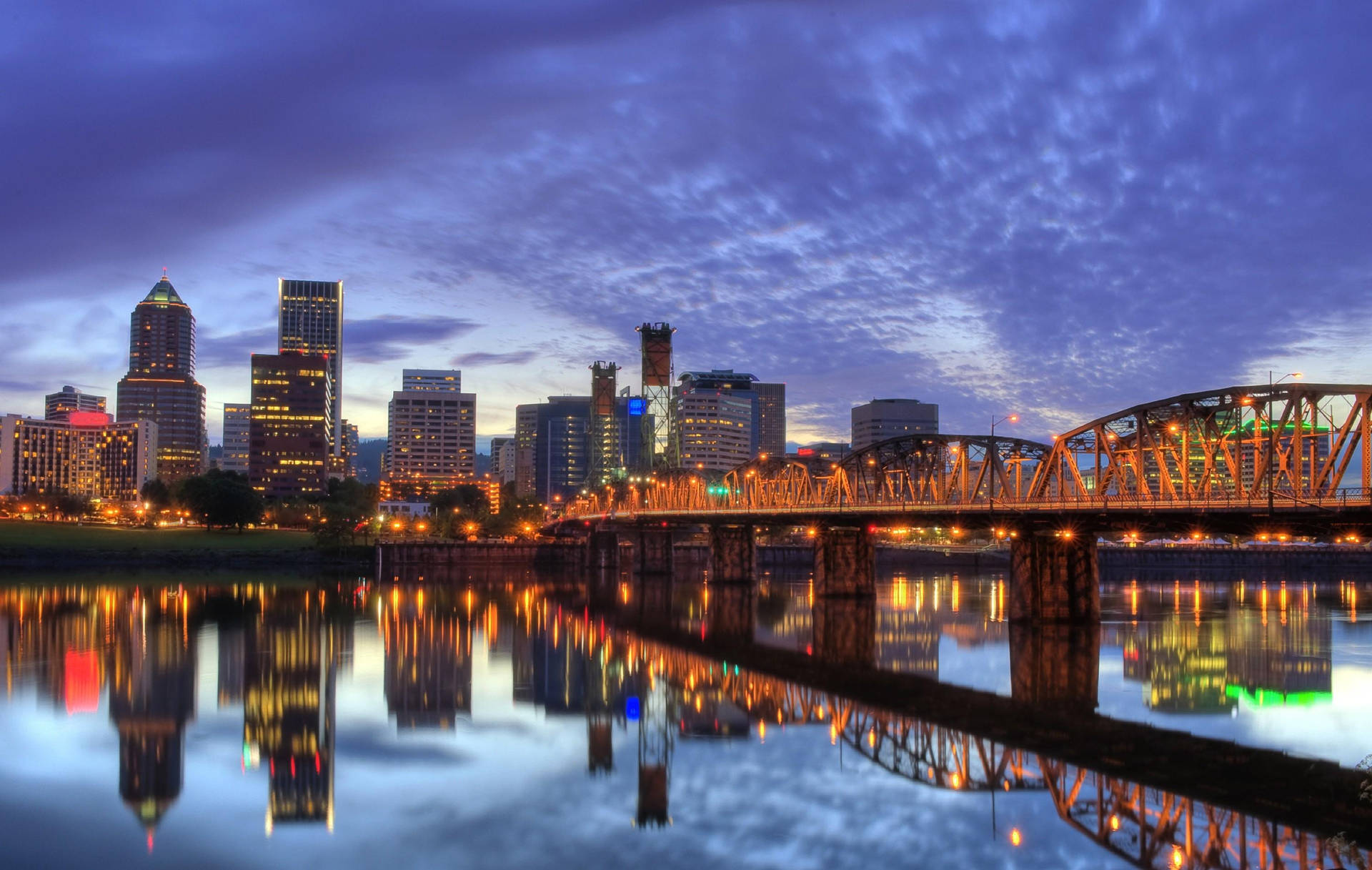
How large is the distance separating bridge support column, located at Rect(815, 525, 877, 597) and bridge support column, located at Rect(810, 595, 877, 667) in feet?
4.12

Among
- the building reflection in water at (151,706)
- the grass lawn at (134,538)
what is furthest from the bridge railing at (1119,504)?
the grass lawn at (134,538)

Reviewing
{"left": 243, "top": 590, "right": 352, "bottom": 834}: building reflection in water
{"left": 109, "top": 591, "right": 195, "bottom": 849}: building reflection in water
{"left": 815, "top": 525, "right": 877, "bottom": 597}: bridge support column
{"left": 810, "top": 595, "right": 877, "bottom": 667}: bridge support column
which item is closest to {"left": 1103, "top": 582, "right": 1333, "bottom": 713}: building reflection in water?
{"left": 810, "top": 595, "right": 877, "bottom": 667}: bridge support column

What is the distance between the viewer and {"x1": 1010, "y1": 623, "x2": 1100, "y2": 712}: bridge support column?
4894cm

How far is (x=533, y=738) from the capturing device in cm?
4322

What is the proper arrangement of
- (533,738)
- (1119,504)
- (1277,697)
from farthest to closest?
1. (1119,504)
2. (1277,697)
3. (533,738)

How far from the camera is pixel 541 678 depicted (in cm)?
5878

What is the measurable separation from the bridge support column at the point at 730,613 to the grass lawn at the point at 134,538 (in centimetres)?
8115

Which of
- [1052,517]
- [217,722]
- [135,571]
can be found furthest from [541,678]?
[135,571]

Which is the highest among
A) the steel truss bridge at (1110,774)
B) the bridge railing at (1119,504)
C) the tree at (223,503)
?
the bridge railing at (1119,504)

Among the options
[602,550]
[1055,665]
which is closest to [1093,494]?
[1055,665]

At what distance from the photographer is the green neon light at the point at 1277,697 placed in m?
48.3

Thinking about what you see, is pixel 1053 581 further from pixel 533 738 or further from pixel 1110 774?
pixel 533 738

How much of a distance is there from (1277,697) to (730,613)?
53.2m

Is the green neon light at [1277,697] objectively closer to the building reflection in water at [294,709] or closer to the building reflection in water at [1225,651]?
the building reflection in water at [1225,651]
